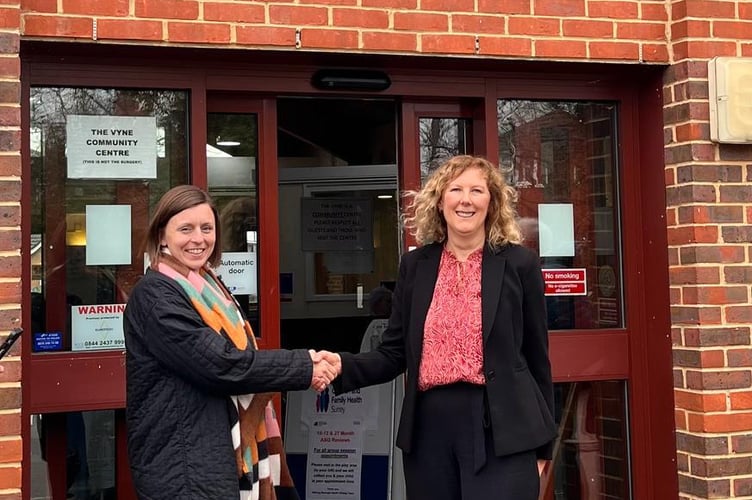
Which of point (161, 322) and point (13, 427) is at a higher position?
point (161, 322)

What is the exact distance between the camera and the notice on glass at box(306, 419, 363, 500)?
5.30 metres

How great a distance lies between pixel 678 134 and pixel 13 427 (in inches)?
119

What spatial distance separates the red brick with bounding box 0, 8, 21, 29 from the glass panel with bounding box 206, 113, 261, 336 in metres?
0.96

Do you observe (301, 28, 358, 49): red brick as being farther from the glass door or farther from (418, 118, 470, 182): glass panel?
the glass door

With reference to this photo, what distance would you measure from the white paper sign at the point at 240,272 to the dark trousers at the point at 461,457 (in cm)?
124

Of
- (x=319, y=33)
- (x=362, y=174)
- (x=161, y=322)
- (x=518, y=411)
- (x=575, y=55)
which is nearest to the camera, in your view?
(x=161, y=322)

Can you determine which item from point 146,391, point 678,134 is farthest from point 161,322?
point 678,134

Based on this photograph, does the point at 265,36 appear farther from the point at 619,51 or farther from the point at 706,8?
the point at 706,8

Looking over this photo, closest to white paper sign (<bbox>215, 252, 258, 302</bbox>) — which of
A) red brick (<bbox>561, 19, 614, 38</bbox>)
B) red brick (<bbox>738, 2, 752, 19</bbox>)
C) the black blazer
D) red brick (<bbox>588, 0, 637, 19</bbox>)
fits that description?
the black blazer

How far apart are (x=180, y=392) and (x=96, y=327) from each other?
4.03ft

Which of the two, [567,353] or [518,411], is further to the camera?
[567,353]

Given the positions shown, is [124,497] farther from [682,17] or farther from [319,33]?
[682,17]

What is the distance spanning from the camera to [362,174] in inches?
248

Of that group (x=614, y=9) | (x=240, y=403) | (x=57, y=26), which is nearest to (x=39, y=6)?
A: (x=57, y=26)
